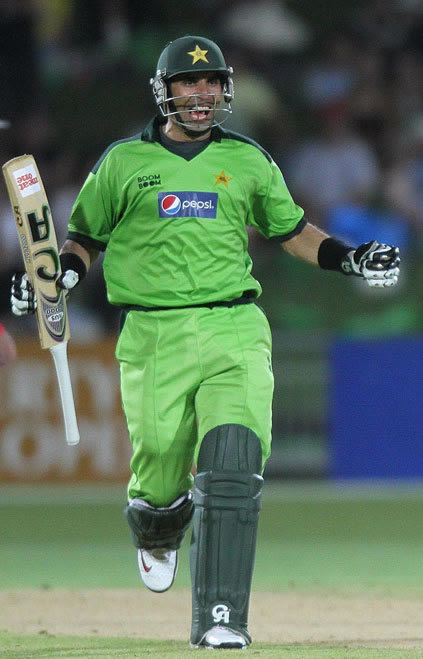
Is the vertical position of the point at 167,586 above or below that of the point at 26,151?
above

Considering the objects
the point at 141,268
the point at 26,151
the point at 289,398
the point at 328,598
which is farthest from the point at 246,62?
the point at 141,268

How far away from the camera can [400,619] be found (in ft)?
20.8

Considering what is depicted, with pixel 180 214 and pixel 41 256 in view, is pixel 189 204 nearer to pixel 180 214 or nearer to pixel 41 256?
pixel 180 214

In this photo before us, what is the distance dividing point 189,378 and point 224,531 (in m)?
0.62

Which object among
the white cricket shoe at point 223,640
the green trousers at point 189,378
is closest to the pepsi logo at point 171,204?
the green trousers at point 189,378

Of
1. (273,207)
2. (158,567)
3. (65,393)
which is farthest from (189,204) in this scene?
A: (158,567)

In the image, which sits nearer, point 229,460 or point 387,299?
point 229,460

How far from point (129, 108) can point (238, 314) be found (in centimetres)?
871

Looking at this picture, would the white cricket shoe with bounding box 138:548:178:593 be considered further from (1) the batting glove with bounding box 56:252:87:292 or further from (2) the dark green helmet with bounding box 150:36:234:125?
(2) the dark green helmet with bounding box 150:36:234:125

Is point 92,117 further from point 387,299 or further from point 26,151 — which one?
point 387,299

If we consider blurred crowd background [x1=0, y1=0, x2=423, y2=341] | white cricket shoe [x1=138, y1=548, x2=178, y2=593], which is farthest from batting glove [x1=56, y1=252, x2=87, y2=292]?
blurred crowd background [x1=0, y1=0, x2=423, y2=341]

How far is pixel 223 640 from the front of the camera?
16.4 ft

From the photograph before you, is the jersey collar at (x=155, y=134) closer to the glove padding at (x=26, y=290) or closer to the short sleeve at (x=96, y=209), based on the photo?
the short sleeve at (x=96, y=209)

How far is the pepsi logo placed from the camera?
5.45 metres
